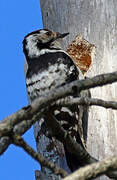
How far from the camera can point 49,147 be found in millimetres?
3852

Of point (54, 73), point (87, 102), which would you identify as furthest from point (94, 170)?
point (54, 73)

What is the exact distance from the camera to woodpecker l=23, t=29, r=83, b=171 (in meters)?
3.59

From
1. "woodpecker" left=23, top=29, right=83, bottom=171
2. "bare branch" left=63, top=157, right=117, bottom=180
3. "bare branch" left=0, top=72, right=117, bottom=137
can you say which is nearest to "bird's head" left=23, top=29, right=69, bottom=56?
"woodpecker" left=23, top=29, right=83, bottom=171

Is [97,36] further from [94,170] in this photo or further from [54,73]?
[94,170]

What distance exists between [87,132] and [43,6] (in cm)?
146

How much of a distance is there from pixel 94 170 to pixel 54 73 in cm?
214

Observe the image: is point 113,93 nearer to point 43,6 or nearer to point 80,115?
point 80,115

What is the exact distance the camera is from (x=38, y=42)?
444cm

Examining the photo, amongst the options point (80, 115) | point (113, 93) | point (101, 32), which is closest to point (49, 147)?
point (80, 115)

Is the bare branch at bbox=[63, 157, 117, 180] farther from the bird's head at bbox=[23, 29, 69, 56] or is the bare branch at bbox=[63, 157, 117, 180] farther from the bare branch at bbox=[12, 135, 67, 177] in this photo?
the bird's head at bbox=[23, 29, 69, 56]

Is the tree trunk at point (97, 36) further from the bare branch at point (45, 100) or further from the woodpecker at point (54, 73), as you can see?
the bare branch at point (45, 100)

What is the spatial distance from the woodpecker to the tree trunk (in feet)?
0.39

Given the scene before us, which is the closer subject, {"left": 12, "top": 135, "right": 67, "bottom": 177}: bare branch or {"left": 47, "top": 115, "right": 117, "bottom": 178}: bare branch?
{"left": 12, "top": 135, "right": 67, "bottom": 177}: bare branch

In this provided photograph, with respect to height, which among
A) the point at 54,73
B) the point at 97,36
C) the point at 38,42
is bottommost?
the point at 54,73
